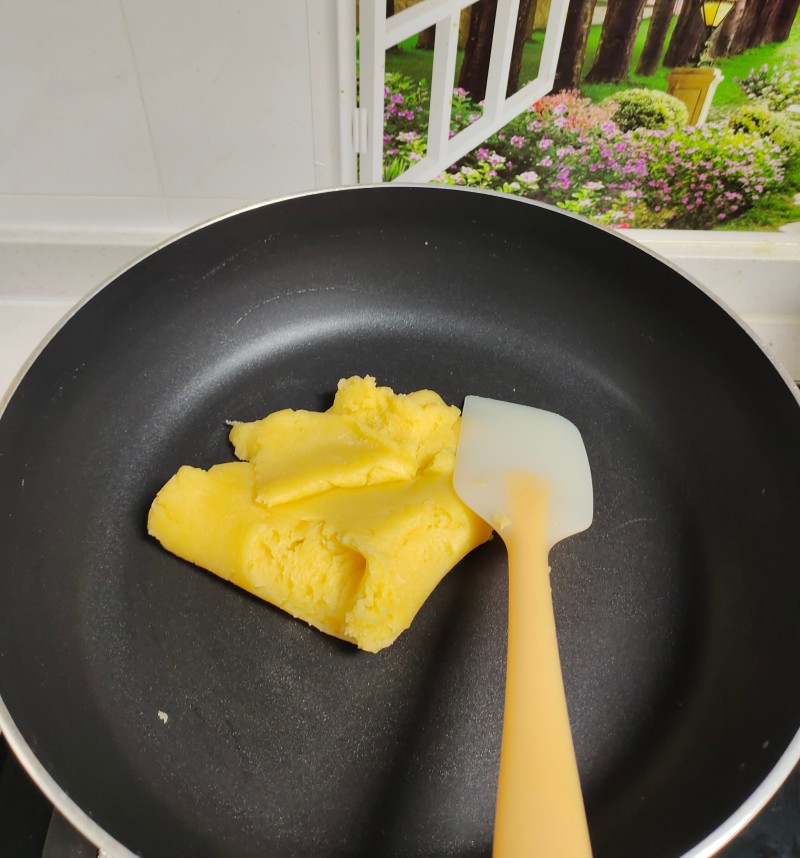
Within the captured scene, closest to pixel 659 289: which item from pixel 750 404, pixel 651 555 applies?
pixel 750 404

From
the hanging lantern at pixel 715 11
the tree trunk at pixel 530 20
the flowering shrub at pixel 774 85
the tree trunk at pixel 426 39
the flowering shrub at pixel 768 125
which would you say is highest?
the hanging lantern at pixel 715 11

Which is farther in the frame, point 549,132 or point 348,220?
point 549,132

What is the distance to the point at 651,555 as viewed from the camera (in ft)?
2.42

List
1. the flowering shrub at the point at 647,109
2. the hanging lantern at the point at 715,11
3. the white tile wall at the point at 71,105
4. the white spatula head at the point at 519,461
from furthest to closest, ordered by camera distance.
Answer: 1. the flowering shrub at the point at 647,109
2. the hanging lantern at the point at 715,11
3. the white tile wall at the point at 71,105
4. the white spatula head at the point at 519,461

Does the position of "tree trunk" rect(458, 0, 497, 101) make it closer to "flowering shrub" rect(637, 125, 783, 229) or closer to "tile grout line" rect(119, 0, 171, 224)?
"flowering shrub" rect(637, 125, 783, 229)

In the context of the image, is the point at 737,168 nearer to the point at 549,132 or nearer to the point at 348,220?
the point at 549,132

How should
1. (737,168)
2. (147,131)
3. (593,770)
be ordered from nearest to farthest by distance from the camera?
(593,770), (147,131), (737,168)

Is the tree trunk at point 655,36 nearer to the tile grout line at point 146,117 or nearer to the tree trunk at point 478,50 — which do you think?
the tree trunk at point 478,50

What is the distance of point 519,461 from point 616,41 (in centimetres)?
75

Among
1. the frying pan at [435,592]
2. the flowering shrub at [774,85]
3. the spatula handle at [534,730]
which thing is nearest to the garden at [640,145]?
the flowering shrub at [774,85]

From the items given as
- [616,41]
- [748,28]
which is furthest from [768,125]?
[616,41]

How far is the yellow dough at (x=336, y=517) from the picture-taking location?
2.12ft

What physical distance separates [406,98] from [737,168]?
593 millimetres

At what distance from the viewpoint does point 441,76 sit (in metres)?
1.08
